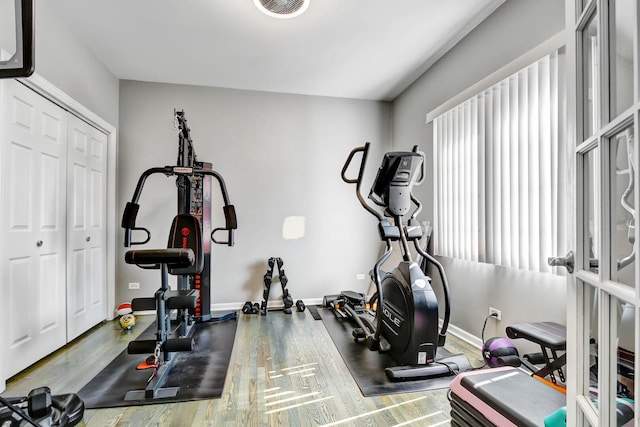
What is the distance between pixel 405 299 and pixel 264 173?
257 centimetres

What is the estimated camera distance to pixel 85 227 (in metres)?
3.04

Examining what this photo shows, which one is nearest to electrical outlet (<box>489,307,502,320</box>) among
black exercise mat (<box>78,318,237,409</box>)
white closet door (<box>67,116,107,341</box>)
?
black exercise mat (<box>78,318,237,409</box>)

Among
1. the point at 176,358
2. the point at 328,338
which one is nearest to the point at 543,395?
the point at 328,338

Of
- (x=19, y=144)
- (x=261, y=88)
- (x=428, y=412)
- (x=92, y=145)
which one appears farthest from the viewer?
(x=261, y=88)

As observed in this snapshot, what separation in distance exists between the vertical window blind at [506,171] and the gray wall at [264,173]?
1.43 m

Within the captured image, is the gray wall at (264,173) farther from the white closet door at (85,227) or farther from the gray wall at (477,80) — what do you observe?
the gray wall at (477,80)

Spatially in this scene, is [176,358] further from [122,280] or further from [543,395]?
[543,395]

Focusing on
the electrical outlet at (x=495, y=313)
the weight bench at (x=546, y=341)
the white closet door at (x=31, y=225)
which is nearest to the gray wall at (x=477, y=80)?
the electrical outlet at (x=495, y=313)

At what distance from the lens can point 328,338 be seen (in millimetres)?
2928

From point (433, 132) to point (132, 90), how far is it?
362cm

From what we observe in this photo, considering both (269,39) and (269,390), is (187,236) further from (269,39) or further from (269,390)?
(269,39)

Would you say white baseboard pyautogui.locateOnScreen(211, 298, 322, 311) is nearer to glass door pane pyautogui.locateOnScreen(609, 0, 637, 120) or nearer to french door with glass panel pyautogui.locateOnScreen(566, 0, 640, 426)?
french door with glass panel pyautogui.locateOnScreen(566, 0, 640, 426)

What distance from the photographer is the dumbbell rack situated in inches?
146

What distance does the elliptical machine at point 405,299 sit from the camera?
2.16 m
